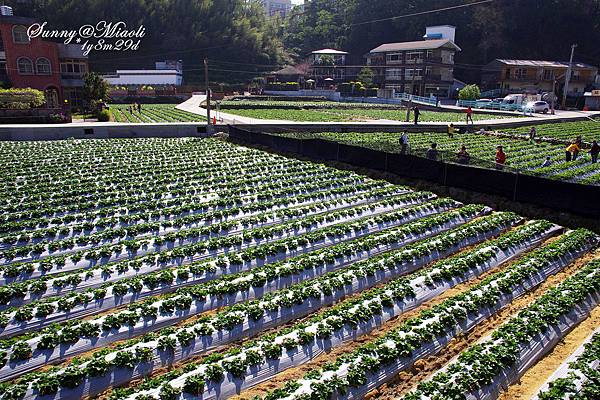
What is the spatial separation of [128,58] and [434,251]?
95837 mm

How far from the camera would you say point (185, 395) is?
7.40m

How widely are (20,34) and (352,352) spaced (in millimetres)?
55224

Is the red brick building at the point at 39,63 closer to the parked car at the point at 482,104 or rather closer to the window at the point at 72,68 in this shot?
the window at the point at 72,68

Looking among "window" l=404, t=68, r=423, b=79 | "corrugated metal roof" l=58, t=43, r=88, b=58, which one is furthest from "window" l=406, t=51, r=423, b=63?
"corrugated metal roof" l=58, t=43, r=88, b=58

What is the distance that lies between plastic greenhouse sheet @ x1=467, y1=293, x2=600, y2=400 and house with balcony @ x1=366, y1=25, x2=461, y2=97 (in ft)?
220

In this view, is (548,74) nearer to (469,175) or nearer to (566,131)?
(566,131)

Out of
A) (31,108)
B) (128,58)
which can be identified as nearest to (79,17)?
(128,58)

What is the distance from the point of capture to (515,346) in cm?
862

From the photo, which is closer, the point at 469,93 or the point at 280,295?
the point at 280,295

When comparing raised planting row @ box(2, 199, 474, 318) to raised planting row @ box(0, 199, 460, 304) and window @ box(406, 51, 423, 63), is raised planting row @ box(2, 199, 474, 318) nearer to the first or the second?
raised planting row @ box(0, 199, 460, 304)

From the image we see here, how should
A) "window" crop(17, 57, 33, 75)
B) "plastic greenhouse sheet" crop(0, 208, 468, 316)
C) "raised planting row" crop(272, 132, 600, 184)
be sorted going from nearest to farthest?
"plastic greenhouse sheet" crop(0, 208, 468, 316), "raised planting row" crop(272, 132, 600, 184), "window" crop(17, 57, 33, 75)

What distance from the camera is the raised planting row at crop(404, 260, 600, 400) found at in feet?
25.0

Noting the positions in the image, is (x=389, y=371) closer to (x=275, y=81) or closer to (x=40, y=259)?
(x=40, y=259)

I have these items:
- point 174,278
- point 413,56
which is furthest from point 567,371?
point 413,56
